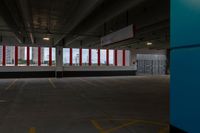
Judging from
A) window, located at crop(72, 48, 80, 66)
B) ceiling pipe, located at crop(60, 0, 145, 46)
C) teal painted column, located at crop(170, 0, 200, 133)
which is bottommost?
teal painted column, located at crop(170, 0, 200, 133)

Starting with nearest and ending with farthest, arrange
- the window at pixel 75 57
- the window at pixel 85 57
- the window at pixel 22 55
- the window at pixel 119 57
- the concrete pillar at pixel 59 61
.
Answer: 1. the window at pixel 22 55
2. the concrete pillar at pixel 59 61
3. the window at pixel 75 57
4. the window at pixel 85 57
5. the window at pixel 119 57

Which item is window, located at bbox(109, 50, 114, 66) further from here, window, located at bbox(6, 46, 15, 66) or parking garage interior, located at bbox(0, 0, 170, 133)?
window, located at bbox(6, 46, 15, 66)

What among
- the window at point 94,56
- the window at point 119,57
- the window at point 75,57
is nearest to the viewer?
the window at point 75,57

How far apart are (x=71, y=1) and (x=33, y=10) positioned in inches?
83.2

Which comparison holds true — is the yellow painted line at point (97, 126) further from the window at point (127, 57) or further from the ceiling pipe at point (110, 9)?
the window at point (127, 57)

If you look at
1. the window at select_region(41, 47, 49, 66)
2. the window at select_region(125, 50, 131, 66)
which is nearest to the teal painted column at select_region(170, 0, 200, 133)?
the window at select_region(41, 47, 49, 66)

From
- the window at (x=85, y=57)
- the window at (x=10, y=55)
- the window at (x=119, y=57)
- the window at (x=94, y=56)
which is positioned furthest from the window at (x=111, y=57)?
the window at (x=10, y=55)

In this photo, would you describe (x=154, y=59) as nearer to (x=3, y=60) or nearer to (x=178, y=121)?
(x=3, y=60)

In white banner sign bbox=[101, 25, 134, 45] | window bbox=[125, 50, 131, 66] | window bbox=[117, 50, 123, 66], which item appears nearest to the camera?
white banner sign bbox=[101, 25, 134, 45]

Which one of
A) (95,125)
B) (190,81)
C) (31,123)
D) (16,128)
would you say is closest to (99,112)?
(95,125)

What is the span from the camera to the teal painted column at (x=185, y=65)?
2176mm

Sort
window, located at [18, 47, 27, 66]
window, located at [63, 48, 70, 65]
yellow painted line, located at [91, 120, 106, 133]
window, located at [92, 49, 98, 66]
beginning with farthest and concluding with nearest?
1. window, located at [92, 49, 98, 66]
2. window, located at [63, 48, 70, 65]
3. window, located at [18, 47, 27, 66]
4. yellow painted line, located at [91, 120, 106, 133]

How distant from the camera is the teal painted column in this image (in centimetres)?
218

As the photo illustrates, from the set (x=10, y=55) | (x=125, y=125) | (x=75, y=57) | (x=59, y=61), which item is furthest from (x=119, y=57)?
(x=125, y=125)
